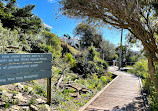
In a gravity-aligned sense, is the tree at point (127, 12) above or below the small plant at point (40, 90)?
above

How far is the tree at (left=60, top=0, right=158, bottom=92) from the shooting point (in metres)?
3.55

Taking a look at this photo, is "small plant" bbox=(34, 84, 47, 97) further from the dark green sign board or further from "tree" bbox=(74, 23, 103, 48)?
"tree" bbox=(74, 23, 103, 48)

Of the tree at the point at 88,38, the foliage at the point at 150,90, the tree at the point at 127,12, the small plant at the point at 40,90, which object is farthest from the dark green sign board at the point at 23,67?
the tree at the point at 88,38

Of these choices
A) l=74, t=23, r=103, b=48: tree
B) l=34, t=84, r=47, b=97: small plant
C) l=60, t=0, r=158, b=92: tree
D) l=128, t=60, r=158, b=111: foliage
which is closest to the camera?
l=60, t=0, r=158, b=92: tree

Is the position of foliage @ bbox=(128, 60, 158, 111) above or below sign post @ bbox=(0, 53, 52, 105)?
below

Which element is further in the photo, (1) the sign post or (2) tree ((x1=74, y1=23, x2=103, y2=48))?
(2) tree ((x1=74, y1=23, x2=103, y2=48))

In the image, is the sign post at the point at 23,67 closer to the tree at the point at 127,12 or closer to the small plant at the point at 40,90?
the small plant at the point at 40,90

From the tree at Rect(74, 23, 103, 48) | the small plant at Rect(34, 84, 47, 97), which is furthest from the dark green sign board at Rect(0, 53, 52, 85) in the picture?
the tree at Rect(74, 23, 103, 48)

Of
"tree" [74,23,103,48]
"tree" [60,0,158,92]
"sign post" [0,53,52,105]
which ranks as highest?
"tree" [74,23,103,48]

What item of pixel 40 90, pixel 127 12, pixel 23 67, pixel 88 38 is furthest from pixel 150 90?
pixel 88 38

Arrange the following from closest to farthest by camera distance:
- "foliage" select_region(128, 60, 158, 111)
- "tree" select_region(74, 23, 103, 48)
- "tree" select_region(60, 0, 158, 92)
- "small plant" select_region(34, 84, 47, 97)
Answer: "tree" select_region(60, 0, 158, 92) < "foliage" select_region(128, 60, 158, 111) < "small plant" select_region(34, 84, 47, 97) < "tree" select_region(74, 23, 103, 48)

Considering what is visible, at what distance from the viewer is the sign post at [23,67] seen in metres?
3.59

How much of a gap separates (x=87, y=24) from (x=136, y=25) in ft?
5.58

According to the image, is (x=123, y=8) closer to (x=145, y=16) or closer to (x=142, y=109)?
(x=145, y=16)
